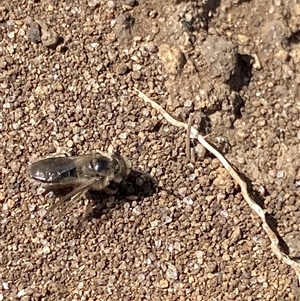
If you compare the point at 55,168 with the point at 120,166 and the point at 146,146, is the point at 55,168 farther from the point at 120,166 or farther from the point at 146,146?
the point at 146,146

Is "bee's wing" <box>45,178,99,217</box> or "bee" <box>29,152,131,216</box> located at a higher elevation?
"bee" <box>29,152,131,216</box>

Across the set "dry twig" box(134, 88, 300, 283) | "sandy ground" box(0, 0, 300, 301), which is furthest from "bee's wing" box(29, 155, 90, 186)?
"dry twig" box(134, 88, 300, 283)

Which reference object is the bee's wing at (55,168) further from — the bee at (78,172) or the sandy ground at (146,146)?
the sandy ground at (146,146)

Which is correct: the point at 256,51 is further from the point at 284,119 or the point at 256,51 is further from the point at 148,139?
the point at 148,139

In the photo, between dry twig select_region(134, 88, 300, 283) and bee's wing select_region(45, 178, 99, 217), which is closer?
bee's wing select_region(45, 178, 99, 217)

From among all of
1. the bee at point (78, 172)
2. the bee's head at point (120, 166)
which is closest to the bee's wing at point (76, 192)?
the bee at point (78, 172)

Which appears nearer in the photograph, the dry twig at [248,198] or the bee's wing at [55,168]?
the bee's wing at [55,168]

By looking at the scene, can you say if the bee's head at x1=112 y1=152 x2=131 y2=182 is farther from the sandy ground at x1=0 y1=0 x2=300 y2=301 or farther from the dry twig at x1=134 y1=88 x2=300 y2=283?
the dry twig at x1=134 y1=88 x2=300 y2=283
